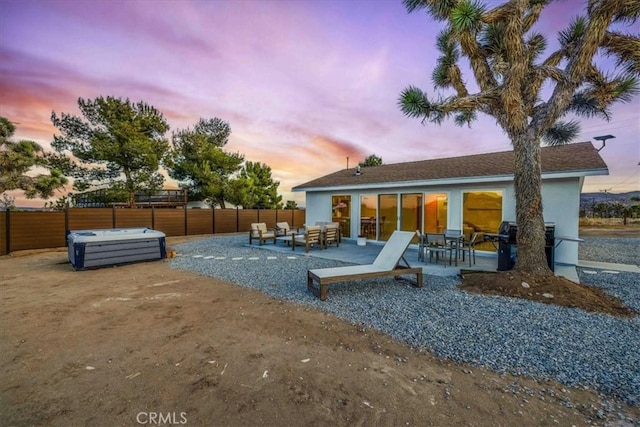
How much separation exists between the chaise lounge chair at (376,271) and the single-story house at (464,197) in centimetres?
454

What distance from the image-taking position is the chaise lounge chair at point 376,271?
4.83 metres

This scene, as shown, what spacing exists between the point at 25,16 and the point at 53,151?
46.7 feet

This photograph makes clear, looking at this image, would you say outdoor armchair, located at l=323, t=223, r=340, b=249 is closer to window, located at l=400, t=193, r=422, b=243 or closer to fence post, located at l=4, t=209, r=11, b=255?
window, located at l=400, t=193, r=422, b=243

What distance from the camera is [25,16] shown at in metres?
6.79

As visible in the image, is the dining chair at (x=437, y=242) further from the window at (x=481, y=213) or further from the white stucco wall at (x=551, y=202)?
the white stucco wall at (x=551, y=202)

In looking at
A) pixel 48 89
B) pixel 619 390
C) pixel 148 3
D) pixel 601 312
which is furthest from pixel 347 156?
pixel 619 390

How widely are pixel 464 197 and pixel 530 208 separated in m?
4.03

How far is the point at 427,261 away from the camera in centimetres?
792

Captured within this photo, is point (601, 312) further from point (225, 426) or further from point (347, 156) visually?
point (347, 156)

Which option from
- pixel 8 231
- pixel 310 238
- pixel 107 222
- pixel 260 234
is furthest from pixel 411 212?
Answer: pixel 8 231

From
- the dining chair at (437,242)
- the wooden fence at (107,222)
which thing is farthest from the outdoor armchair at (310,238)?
the wooden fence at (107,222)

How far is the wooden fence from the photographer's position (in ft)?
34.0

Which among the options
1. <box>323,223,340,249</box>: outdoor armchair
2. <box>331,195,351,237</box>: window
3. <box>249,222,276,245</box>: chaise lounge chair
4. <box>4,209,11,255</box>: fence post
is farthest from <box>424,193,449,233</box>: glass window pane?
<box>4,209,11,255</box>: fence post

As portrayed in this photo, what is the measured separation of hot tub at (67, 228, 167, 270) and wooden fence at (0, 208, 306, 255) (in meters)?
4.90
